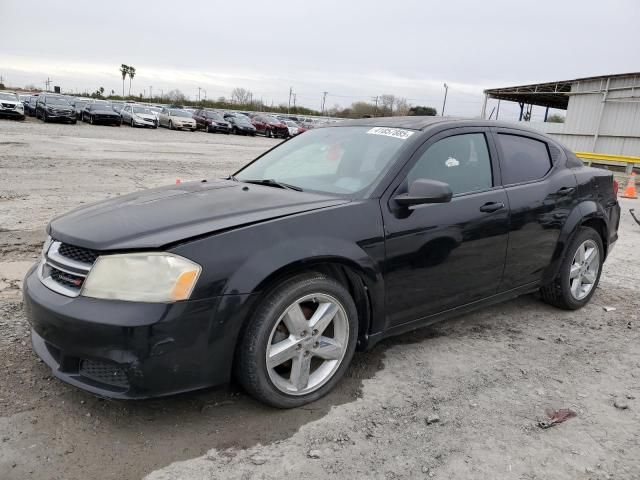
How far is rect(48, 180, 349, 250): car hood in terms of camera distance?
264 cm

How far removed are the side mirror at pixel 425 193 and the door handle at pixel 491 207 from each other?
0.65 meters

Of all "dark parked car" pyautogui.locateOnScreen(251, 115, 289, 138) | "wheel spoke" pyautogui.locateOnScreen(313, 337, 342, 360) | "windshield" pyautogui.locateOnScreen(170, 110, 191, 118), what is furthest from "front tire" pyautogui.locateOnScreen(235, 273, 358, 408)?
"dark parked car" pyautogui.locateOnScreen(251, 115, 289, 138)

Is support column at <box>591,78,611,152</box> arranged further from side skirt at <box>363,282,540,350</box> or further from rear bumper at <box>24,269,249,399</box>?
rear bumper at <box>24,269,249,399</box>

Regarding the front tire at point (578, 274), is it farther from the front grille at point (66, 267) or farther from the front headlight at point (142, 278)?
the front grille at point (66, 267)

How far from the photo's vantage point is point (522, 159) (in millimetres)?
4242

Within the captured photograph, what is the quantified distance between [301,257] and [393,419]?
1.04m

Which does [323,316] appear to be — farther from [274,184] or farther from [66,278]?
[66,278]

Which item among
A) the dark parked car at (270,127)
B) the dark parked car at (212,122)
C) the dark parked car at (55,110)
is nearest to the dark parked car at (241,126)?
the dark parked car at (212,122)

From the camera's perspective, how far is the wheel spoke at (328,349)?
299 cm

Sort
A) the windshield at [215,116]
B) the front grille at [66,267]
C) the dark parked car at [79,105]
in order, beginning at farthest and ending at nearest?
the windshield at [215,116] < the dark parked car at [79,105] < the front grille at [66,267]

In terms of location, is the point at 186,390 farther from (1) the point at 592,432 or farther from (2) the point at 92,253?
(1) the point at 592,432

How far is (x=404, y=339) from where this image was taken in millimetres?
3979

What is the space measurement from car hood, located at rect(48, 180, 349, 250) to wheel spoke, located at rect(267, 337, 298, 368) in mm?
665

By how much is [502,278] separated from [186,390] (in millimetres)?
2456
